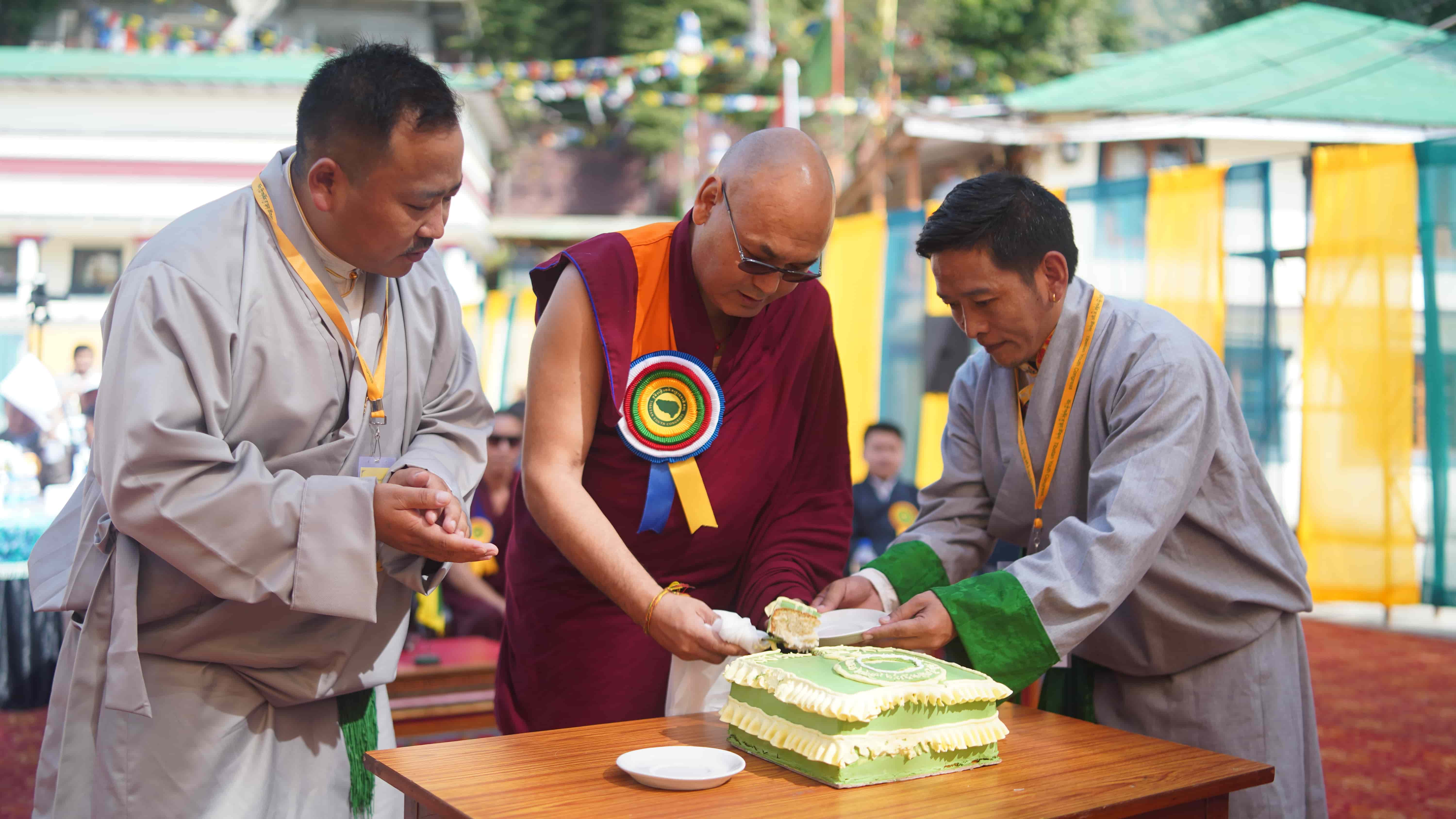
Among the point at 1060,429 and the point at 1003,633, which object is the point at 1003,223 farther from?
the point at 1003,633

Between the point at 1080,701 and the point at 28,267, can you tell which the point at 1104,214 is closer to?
the point at 1080,701

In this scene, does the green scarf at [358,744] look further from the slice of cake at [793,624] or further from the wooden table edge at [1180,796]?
the wooden table edge at [1180,796]

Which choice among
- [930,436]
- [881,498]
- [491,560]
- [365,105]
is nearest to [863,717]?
[365,105]

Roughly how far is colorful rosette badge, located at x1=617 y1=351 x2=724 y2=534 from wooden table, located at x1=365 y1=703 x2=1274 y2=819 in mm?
435

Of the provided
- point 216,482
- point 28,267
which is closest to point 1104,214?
point 216,482

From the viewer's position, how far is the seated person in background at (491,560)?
4.77 metres

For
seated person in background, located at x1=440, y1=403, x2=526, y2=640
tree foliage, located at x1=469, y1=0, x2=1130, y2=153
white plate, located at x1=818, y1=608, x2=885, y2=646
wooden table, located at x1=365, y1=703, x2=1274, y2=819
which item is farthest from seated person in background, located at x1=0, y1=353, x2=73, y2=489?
tree foliage, located at x1=469, y1=0, x2=1130, y2=153

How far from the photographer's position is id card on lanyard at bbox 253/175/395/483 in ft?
5.84

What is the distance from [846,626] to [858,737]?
16.1 inches

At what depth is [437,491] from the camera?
5.42 ft

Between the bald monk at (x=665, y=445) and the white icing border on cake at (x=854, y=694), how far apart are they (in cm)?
27

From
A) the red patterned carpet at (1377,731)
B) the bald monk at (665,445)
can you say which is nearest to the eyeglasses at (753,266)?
the bald monk at (665,445)

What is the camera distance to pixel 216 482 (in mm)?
1547

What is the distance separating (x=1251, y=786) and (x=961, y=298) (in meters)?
0.97
